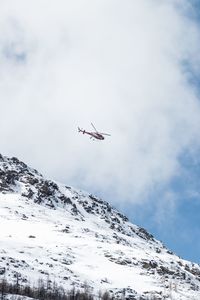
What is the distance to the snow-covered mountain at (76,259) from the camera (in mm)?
81875

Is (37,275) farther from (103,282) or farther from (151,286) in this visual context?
(151,286)

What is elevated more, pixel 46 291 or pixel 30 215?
pixel 30 215

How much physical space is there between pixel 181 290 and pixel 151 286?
756 cm

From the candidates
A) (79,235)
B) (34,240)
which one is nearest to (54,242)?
(34,240)

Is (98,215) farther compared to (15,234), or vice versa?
(98,215)

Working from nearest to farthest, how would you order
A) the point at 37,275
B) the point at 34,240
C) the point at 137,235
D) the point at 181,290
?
the point at 37,275 < the point at 181,290 < the point at 34,240 < the point at 137,235

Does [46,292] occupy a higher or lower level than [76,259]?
lower

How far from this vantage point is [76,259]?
97.1 m

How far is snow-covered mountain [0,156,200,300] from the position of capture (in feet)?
269

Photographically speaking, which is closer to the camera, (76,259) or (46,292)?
(46,292)

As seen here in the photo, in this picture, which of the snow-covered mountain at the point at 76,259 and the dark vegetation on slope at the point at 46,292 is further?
the snow-covered mountain at the point at 76,259

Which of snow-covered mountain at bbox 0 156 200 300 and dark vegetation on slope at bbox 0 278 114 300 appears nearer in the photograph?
dark vegetation on slope at bbox 0 278 114 300

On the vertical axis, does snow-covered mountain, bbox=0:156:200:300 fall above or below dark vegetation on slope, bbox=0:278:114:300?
above

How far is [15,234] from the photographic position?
109812mm
